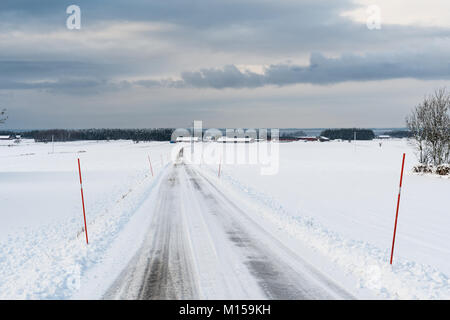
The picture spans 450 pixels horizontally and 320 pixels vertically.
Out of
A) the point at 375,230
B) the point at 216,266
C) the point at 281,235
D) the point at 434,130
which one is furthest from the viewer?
the point at 434,130

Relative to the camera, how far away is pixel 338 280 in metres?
6.31

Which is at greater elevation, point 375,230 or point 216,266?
point 216,266

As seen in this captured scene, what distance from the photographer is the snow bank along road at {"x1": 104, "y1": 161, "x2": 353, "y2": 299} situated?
5707 mm

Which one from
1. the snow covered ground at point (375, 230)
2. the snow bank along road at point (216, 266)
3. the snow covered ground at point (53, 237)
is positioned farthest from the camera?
the snow covered ground at point (375, 230)

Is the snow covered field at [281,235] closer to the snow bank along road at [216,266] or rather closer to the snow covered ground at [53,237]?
the snow covered ground at [53,237]

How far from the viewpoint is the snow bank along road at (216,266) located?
571cm

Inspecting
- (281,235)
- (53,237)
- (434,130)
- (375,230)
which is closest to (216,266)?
(281,235)

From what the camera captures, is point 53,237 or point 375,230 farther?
point 375,230

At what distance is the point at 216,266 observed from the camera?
6.93 metres

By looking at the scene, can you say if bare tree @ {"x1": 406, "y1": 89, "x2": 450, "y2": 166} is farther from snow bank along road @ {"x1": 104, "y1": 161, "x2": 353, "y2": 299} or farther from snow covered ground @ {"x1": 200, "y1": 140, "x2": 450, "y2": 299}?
snow bank along road @ {"x1": 104, "y1": 161, "x2": 353, "y2": 299}

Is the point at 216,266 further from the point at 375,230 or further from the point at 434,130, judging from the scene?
the point at 434,130

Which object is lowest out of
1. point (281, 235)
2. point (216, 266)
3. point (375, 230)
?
point (375, 230)

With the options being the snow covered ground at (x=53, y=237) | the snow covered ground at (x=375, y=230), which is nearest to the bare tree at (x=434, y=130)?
the snow covered ground at (x=375, y=230)
